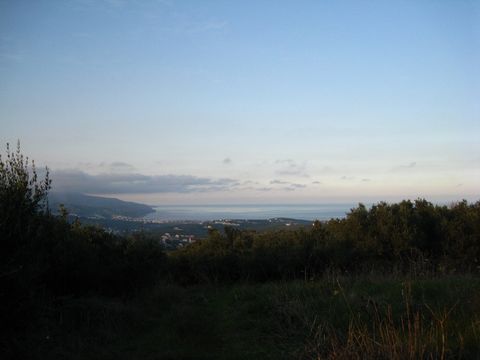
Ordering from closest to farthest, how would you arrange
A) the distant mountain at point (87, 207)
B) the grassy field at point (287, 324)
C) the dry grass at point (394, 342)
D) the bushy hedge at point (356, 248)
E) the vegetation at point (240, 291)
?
the dry grass at point (394, 342)
the grassy field at point (287, 324)
the vegetation at point (240, 291)
the bushy hedge at point (356, 248)
the distant mountain at point (87, 207)

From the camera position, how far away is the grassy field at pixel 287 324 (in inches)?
202

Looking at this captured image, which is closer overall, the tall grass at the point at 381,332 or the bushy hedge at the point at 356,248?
the tall grass at the point at 381,332

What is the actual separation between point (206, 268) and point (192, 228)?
1415cm

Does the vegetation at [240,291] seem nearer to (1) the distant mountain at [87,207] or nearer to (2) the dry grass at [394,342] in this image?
(2) the dry grass at [394,342]

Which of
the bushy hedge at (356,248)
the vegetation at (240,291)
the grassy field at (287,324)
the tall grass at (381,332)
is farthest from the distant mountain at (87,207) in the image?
the tall grass at (381,332)

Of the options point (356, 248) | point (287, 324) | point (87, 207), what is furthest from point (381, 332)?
point (87, 207)

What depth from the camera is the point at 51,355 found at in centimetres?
616

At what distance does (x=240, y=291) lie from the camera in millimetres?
10672

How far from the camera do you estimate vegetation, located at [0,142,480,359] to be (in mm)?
5453

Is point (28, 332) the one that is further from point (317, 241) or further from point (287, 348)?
point (317, 241)

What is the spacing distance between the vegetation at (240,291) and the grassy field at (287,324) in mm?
32

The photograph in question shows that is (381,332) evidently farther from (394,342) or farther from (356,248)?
(356,248)

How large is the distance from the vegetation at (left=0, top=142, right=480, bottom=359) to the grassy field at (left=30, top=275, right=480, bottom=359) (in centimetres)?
3

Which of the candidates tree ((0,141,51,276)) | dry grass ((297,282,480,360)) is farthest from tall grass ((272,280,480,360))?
tree ((0,141,51,276))
